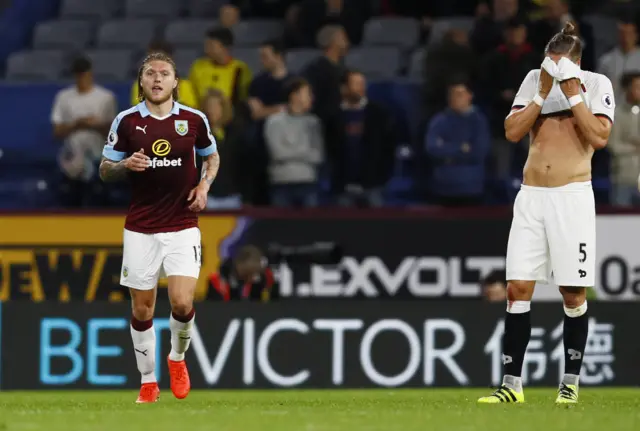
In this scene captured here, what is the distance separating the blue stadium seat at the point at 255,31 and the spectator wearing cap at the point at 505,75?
3.40 metres

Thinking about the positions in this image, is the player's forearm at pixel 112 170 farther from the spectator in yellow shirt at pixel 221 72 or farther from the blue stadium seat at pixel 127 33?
the blue stadium seat at pixel 127 33

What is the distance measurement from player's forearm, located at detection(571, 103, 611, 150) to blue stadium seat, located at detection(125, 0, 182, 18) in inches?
403

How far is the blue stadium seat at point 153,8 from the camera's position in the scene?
1891cm

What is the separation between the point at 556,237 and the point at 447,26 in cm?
782

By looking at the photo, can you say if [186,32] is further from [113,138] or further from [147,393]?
[147,393]

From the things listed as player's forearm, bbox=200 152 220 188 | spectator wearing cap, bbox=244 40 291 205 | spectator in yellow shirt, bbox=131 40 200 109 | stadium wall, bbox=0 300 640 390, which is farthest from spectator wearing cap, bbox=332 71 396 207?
player's forearm, bbox=200 152 220 188

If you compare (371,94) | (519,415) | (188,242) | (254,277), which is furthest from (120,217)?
(519,415)

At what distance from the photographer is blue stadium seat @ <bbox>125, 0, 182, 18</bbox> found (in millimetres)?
18906

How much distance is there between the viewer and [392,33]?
→ 1736 centimetres

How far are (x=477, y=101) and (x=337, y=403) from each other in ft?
19.8

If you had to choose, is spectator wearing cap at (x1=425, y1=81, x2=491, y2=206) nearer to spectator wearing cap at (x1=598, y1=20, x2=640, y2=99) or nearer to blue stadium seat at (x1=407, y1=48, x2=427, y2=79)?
spectator wearing cap at (x1=598, y1=20, x2=640, y2=99)

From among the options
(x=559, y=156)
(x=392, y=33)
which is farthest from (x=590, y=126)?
(x=392, y=33)

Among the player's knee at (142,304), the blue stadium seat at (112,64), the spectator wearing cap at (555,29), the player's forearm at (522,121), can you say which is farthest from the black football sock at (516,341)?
the blue stadium seat at (112,64)

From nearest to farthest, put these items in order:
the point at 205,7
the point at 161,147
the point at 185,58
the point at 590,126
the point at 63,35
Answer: the point at 590,126
the point at 161,147
the point at 185,58
the point at 63,35
the point at 205,7
